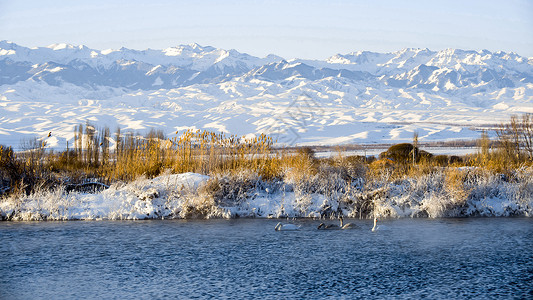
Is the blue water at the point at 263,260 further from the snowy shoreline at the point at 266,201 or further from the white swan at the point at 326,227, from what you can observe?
the snowy shoreline at the point at 266,201

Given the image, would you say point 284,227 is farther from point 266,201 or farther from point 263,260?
point 263,260

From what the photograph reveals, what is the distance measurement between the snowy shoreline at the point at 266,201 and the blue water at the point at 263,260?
1.07 m

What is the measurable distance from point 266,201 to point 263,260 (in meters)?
6.19

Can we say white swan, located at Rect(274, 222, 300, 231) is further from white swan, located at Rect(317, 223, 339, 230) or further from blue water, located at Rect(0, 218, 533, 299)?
white swan, located at Rect(317, 223, 339, 230)

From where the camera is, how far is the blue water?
10.3 meters

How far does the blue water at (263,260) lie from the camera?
33.9 feet

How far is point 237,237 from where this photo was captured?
584 inches

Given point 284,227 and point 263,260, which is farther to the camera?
point 284,227

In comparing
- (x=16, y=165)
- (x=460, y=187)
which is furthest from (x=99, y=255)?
(x=460, y=187)

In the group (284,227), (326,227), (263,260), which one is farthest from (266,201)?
(263,260)

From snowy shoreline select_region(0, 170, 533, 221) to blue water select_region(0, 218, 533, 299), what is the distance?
42.1 inches

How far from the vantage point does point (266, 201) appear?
18609mm

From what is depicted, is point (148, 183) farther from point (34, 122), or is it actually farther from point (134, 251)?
point (34, 122)

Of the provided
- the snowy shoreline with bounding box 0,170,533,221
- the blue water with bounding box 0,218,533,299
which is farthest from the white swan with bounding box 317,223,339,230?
the snowy shoreline with bounding box 0,170,533,221
